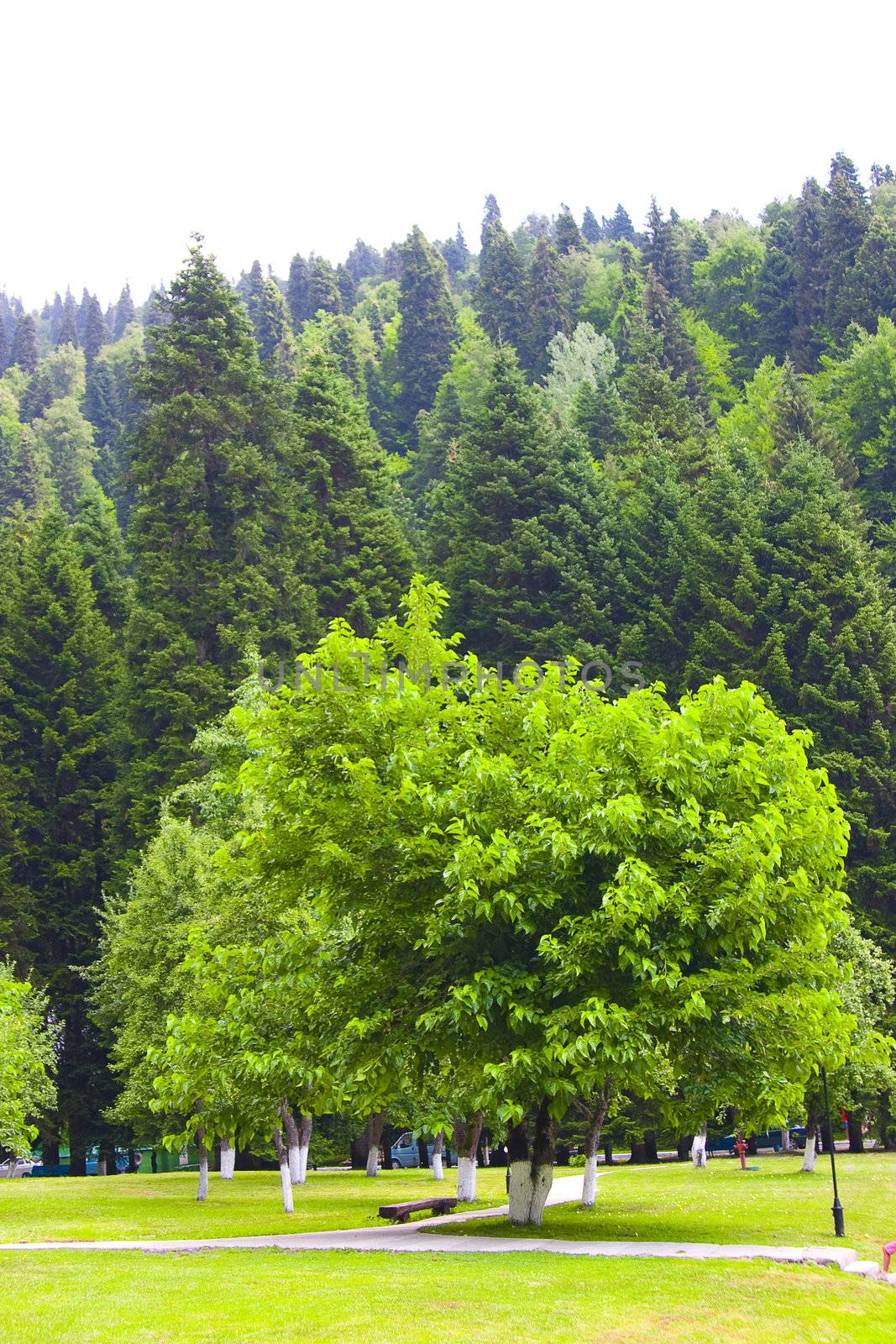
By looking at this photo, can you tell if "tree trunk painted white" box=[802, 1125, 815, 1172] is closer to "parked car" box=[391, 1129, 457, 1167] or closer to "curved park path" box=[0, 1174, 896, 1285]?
"curved park path" box=[0, 1174, 896, 1285]

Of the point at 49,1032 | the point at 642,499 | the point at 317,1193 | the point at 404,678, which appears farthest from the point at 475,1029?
the point at 642,499

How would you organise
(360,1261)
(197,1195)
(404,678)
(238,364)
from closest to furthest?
(360,1261), (404,678), (197,1195), (238,364)

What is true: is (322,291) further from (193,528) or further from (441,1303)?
(441,1303)

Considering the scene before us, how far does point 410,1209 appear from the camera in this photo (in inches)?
1078

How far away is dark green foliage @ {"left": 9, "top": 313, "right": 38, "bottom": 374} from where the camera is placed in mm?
180125

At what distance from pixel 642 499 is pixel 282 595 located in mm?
19241

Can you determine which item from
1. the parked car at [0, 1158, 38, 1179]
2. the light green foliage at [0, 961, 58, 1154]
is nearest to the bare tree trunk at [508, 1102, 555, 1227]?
the light green foliage at [0, 961, 58, 1154]

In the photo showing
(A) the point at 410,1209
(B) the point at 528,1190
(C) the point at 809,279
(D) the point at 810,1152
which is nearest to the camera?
(B) the point at 528,1190

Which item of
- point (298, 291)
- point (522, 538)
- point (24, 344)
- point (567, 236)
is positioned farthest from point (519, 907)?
point (24, 344)

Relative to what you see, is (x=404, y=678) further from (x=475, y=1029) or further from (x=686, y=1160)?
(x=686, y=1160)

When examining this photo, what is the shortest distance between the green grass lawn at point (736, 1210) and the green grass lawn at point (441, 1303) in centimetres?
308

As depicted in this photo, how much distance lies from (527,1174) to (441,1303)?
954cm

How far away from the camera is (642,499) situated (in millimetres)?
67250

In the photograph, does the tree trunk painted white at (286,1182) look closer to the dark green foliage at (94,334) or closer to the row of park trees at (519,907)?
the row of park trees at (519,907)
